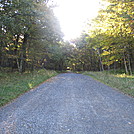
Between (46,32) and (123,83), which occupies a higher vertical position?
(46,32)

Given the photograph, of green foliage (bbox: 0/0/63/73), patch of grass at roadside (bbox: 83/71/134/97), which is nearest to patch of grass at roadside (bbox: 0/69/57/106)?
green foliage (bbox: 0/0/63/73)

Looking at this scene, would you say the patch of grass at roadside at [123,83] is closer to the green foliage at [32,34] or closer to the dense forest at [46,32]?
the dense forest at [46,32]

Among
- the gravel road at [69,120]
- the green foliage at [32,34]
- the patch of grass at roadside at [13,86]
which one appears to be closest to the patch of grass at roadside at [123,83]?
the gravel road at [69,120]

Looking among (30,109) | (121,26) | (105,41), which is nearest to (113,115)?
(30,109)

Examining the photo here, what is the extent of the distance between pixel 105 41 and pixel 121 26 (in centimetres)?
401

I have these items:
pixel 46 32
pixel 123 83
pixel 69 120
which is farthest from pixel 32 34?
pixel 69 120

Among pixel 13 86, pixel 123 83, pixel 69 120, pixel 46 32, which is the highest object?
pixel 46 32

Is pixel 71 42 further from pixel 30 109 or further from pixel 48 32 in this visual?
pixel 30 109

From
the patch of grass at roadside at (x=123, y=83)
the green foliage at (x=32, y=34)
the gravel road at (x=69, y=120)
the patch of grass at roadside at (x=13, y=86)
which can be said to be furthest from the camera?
the green foliage at (x=32, y=34)

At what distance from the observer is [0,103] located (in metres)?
5.20

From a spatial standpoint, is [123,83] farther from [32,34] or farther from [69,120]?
[32,34]

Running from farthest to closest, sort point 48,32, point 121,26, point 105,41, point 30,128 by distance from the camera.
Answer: point 48,32
point 105,41
point 121,26
point 30,128

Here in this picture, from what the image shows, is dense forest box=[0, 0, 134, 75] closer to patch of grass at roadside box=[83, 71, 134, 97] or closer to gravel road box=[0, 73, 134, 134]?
patch of grass at roadside box=[83, 71, 134, 97]

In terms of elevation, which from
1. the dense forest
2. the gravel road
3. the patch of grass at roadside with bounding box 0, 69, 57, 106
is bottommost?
the gravel road
